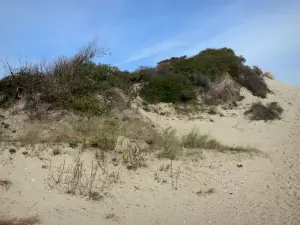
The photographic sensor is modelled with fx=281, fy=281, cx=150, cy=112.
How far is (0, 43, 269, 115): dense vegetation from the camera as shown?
1211 centimetres

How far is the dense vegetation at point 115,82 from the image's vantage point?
1211cm

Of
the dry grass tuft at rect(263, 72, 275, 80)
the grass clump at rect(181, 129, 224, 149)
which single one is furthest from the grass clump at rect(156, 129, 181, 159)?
the dry grass tuft at rect(263, 72, 275, 80)

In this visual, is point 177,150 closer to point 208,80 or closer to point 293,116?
point 208,80

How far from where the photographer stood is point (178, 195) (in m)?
7.43

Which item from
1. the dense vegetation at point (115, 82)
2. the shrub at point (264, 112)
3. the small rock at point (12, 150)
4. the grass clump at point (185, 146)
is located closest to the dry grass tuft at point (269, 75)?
the dense vegetation at point (115, 82)

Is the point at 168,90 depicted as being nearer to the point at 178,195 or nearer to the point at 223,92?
the point at 223,92

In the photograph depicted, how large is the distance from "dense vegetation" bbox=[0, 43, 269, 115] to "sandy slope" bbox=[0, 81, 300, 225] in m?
3.93

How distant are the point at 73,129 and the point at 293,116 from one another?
42.8ft

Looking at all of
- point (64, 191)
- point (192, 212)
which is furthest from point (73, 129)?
point (192, 212)

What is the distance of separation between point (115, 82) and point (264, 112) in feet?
28.7

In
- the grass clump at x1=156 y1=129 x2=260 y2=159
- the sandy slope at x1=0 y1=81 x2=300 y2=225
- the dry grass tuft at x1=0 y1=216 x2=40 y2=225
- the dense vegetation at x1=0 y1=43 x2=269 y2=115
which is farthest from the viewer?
the dense vegetation at x1=0 y1=43 x2=269 y2=115

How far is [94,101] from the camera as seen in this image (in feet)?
40.7

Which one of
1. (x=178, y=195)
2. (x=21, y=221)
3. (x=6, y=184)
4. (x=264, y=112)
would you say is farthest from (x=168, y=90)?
(x=21, y=221)

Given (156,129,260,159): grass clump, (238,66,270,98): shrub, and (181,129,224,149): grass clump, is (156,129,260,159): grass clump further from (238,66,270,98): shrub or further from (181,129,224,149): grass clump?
(238,66,270,98): shrub
